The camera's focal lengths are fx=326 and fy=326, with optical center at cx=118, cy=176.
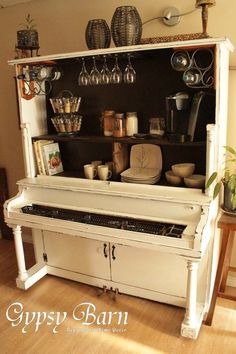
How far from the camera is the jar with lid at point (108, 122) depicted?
2258 millimetres

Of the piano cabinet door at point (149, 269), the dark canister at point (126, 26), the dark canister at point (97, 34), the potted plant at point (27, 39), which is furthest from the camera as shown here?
the potted plant at point (27, 39)

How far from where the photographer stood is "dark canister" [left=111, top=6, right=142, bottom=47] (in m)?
1.92

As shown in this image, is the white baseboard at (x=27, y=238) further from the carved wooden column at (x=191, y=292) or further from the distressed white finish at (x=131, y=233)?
the carved wooden column at (x=191, y=292)

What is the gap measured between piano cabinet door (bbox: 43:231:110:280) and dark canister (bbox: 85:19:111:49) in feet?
4.40

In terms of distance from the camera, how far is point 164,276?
220 cm

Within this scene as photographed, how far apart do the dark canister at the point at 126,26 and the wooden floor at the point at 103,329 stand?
68.9 inches

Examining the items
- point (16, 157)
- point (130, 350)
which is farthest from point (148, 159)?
point (16, 157)

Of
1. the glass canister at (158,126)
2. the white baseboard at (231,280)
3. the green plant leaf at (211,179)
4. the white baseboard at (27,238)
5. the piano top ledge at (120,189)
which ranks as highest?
the glass canister at (158,126)

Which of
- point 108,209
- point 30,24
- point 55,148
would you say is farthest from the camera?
point 30,24

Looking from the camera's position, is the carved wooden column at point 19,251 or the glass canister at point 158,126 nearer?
the glass canister at point 158,126

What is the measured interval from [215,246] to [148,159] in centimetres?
74

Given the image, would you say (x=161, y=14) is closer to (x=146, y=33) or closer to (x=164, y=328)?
(x=146, y=33)

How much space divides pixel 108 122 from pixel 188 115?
0.55 metres

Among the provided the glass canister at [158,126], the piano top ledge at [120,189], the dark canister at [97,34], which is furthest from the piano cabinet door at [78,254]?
the dark canister at [97,34]
